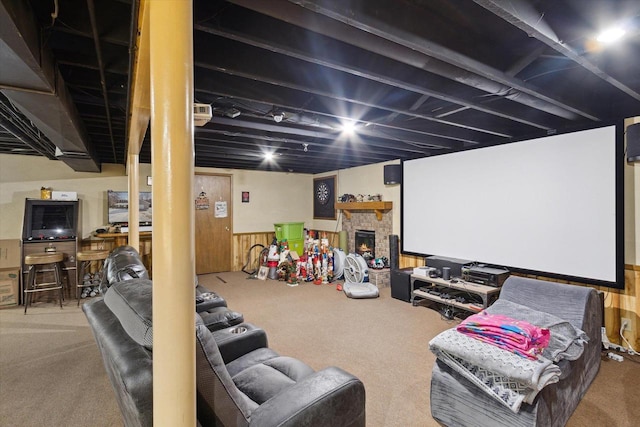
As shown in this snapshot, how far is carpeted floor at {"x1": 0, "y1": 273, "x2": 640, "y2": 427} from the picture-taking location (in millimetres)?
2111

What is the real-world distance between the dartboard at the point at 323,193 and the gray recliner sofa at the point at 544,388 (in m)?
4.84

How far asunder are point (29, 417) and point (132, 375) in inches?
74.2

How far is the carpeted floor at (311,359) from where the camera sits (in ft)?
6.93

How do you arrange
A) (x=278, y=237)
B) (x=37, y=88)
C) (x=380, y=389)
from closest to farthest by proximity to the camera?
(x=37, y=88) < (x=380, y=389) < (x=278, y=237)

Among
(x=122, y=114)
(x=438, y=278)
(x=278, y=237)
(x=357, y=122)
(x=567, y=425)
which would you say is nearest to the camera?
(x=567, y=425)

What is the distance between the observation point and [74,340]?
10.8ft

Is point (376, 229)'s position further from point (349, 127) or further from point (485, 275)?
point (349, 127)

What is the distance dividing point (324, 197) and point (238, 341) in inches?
212

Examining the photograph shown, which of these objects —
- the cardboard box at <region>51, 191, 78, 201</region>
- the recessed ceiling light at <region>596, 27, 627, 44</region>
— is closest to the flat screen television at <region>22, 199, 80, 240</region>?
the cardboard box at <region>51, 191, 78, 201</region>

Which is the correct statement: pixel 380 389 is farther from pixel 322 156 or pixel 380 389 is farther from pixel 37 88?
pixel 322 156

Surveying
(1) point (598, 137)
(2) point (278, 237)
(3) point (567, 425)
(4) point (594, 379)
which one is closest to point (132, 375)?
(3) point (567, 425)

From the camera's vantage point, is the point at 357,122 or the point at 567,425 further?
the point at 357,122

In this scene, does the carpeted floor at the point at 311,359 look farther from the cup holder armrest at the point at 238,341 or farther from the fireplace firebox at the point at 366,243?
the fireplace firebox at the point at 366,243

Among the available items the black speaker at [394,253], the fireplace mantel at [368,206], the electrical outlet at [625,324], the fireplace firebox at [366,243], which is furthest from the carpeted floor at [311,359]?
the fireplace mantel at [368,206]
